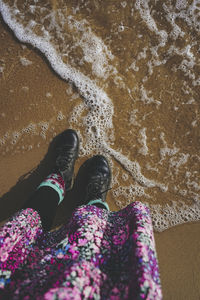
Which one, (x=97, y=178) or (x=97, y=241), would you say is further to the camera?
(x=97, y=178)

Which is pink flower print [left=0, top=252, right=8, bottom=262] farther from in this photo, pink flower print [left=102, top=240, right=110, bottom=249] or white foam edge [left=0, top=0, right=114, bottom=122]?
white foam edge [left=0, top=0, right=114, bottom=122]

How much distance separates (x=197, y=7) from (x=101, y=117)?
130 centimetres

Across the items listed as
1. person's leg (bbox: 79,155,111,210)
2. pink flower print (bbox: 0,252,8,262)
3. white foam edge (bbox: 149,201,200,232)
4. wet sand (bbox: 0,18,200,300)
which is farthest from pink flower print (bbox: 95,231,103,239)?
white foam edge (bbox: 149,201,200,232)

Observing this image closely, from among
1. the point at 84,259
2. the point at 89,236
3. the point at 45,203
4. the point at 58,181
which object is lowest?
the point at 84,259

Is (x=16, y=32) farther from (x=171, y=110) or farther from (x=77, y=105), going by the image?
(x=171, y=110)

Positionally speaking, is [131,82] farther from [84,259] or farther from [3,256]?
[3,256]

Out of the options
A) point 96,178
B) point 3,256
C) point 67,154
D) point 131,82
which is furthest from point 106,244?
point 131,82

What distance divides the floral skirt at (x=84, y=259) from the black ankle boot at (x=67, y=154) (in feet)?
1.93

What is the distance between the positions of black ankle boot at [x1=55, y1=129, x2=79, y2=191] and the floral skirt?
1.93ft

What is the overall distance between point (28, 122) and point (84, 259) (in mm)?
1274

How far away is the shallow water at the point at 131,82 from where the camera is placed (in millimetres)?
1864

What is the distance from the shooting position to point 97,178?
177 centimetres

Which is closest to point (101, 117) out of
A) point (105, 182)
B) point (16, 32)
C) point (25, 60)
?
point (105, 182)

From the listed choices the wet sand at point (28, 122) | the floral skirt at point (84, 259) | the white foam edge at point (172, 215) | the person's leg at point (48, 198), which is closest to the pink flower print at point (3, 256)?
the floral skirt at point (84, 259)
